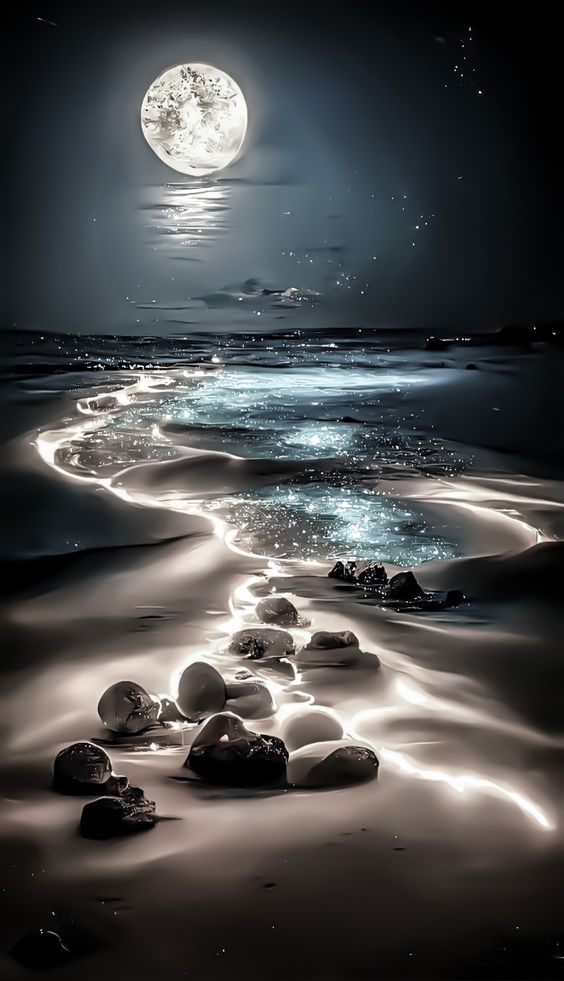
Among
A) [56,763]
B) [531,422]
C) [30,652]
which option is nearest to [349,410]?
[531,422]

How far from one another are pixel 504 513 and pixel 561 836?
1.41 metres

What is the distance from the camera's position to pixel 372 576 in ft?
5.35

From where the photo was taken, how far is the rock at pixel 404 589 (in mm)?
1572

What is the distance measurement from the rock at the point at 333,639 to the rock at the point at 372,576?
302 millimetres

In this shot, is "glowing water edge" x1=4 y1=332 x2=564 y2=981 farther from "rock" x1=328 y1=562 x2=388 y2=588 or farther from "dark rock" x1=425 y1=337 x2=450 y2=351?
"dark rock" x1=425 y1=337 x2=450 y2=351

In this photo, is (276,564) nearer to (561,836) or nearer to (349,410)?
(561,836)

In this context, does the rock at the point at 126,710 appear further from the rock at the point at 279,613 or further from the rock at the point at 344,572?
the rock at the point at 344,572

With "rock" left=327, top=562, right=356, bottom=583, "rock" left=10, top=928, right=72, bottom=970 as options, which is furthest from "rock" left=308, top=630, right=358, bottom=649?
"rock" left=10, top=928, right=72, bottom=970

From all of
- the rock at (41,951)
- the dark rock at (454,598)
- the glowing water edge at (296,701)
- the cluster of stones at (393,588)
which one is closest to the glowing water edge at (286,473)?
the glowing water edge at (296,701)

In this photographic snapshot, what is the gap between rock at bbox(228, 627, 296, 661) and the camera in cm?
129

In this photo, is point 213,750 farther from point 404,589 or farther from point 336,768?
point 404,589

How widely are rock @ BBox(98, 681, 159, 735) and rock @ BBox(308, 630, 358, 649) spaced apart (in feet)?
0.99

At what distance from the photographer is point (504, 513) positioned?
2.23 metres

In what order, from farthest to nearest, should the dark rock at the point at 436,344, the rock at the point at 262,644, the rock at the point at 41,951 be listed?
the dark rock at the point at 436,344
the rock at the point at 262,644
the rock at the point at 41,951
